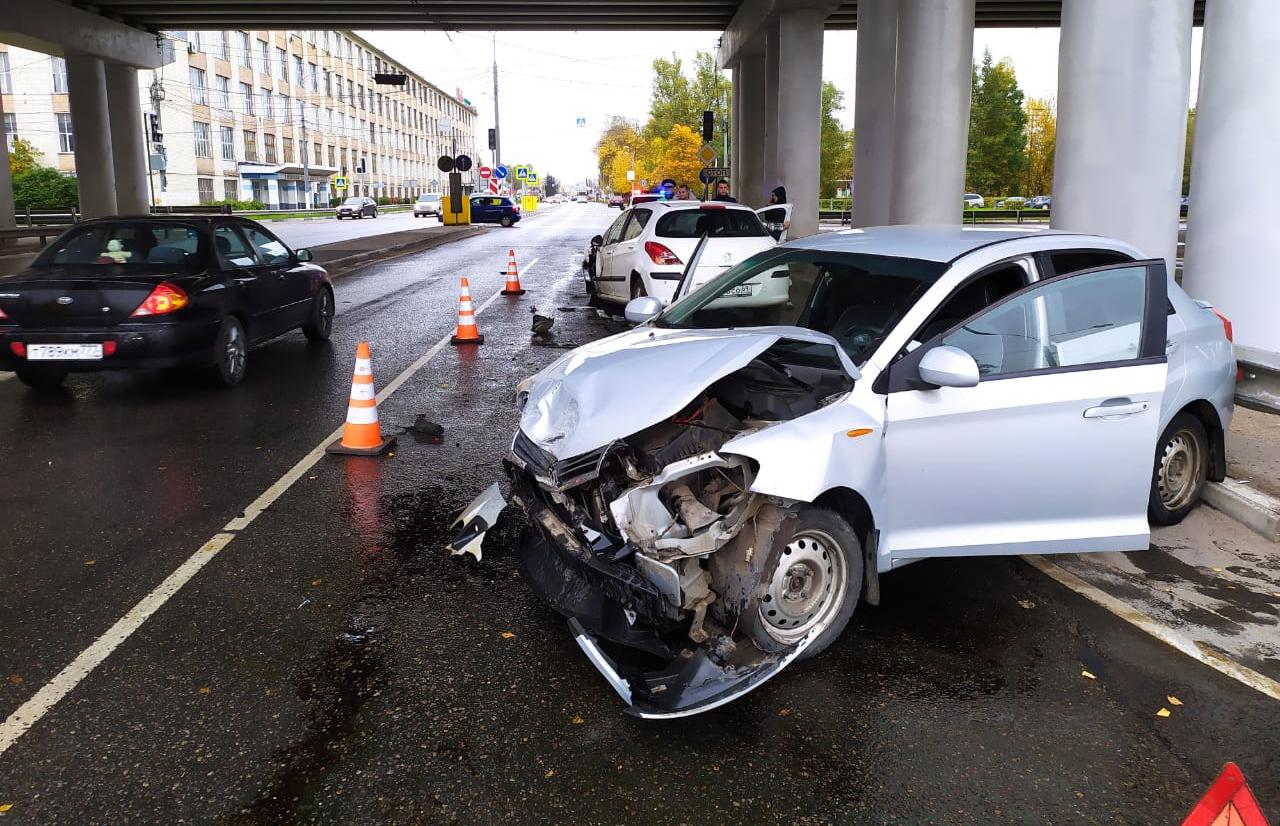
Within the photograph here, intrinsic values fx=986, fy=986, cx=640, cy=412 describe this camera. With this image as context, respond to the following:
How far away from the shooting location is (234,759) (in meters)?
3.29

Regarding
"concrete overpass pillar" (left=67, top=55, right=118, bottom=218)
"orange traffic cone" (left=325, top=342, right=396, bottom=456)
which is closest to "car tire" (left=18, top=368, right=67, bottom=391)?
"orange traffic cone" (left=325, top=342, right=396, bottom=456)

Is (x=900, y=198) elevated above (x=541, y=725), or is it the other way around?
(x=900, y=198)

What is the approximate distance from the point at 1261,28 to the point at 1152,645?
615 centimetres

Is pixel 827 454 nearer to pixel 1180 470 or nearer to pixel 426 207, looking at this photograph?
pixel 1180 470

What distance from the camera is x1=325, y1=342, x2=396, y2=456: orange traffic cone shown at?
7168 mm

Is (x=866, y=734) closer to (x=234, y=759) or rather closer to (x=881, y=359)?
(x=881, y=359)

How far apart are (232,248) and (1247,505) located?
351 inches

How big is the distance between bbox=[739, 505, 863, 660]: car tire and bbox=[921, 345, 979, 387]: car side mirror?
2.27 ft

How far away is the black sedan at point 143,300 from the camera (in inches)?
330

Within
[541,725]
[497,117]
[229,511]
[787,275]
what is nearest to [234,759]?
[541,725]

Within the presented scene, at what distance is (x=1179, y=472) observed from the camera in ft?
18.9

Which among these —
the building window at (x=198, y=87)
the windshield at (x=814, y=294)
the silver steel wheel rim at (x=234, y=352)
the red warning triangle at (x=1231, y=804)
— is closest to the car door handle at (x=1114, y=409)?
the windshield at (x=814, y=294)

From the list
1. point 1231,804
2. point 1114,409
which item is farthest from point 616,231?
point 1231,804

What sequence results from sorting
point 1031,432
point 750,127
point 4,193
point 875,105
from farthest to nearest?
point 750,127, point 4,193, point 875,105, point 1031,432
